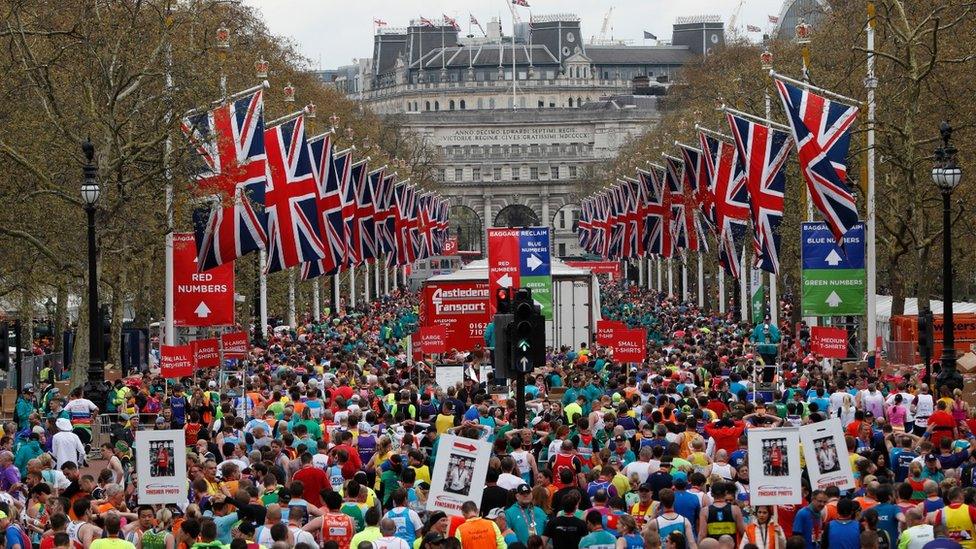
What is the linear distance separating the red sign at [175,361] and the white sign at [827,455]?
17.4 meters

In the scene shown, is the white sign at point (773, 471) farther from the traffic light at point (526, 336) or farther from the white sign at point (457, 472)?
the traffic light at point (526, 336)

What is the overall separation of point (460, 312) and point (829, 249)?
10.8 m

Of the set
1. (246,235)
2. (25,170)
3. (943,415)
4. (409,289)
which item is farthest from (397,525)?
(409,289)

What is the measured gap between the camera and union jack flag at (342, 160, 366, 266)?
52.2 m

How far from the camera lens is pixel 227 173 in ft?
119

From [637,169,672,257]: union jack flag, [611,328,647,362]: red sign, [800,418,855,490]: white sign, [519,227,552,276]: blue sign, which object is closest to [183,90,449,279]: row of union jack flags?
[519,227,552,276]: blue sign

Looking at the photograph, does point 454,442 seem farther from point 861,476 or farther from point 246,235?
point 246,235

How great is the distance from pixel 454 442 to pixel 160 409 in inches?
576

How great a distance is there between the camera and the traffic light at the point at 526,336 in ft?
70.3

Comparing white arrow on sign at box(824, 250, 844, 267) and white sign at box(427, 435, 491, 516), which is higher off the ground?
white arrow on sign at box(824, 250, 844, 267)

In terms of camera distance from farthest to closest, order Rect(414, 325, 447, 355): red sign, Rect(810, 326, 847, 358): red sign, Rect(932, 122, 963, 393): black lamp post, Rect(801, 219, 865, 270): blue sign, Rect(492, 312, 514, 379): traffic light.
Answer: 1. Rect(414, 325, 447, 355): red sign
2. Rect(801, 219, 865, 270): blue sign
3. Rect(810, 326, 847, 358): red sign
4. Rect(932, 122, 963, 393): black lamp post
5. Rect(492, 312, 514, 379): traffic light

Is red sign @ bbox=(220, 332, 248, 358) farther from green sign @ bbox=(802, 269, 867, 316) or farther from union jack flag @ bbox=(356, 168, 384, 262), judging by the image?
union jack flag @ bbox=(356, 168, 384, 262)

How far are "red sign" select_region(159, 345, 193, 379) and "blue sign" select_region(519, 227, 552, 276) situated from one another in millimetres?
9480

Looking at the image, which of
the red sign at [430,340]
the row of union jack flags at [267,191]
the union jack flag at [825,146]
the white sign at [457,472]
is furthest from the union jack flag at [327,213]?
the white sign at [457,472]
